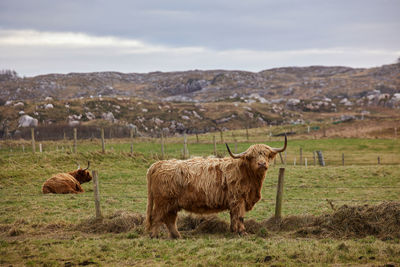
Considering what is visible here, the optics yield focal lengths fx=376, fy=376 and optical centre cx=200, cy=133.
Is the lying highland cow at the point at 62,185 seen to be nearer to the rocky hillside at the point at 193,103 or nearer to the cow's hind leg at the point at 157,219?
the cow's hind leg at the point at 157,219

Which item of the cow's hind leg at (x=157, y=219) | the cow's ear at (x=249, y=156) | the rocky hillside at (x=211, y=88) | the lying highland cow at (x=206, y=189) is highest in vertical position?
the rocky hillside at (x=211, y=88)

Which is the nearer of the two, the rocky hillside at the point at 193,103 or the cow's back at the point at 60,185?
the cow's back at the point at 60,185

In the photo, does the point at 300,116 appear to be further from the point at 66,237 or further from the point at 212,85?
the point at 66,237

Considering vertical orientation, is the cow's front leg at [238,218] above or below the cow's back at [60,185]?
above

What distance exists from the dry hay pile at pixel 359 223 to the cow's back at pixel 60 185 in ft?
39.2

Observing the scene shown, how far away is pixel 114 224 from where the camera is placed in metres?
10.2

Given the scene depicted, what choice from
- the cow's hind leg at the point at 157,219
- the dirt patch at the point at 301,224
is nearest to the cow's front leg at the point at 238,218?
the dirt patch at the point at 301,224

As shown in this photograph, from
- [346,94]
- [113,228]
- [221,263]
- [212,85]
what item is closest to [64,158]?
[113,228]

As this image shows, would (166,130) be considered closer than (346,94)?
Yes

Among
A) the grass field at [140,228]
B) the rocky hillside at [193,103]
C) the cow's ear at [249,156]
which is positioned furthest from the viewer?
the rocky hillside at [193,103]

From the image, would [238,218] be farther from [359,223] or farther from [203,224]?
[359,223]

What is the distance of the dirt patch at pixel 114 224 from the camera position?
1009 cm

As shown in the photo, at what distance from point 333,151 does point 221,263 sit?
3809cm

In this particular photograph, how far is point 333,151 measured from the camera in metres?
42.1
